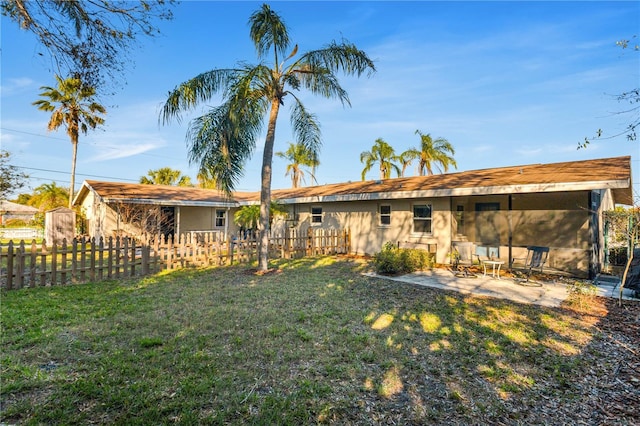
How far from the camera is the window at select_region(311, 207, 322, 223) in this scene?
1658cm

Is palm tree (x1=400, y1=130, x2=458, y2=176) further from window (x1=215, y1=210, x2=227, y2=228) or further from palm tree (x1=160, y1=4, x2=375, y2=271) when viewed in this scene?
palm tree (x1=160, y1=4, x2=375, y2=271)

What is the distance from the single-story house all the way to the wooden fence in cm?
101

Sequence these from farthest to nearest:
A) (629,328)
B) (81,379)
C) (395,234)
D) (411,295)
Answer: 1. (395,234)
2. (411,295)
3. (629,328)
4. (81,379)

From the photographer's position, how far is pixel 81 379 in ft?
10.7

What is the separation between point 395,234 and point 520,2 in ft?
27.3

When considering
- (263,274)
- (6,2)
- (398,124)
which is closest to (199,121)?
(263,274)

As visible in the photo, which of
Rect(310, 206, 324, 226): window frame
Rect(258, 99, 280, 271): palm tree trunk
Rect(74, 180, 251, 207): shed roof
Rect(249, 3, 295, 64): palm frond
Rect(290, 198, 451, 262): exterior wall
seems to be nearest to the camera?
Rect(249, 3, 295, 64): palm frond

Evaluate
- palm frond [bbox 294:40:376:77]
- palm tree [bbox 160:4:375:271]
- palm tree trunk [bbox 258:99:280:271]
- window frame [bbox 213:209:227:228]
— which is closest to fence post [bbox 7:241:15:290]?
palm tree [bbox 160:4:375:271]

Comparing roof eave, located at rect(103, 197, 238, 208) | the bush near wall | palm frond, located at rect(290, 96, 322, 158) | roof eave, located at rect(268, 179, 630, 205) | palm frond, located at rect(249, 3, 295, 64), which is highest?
palm frond, located at rect(249, 3, 295, 64)

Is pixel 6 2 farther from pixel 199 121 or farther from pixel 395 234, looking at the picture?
pixel 395 234

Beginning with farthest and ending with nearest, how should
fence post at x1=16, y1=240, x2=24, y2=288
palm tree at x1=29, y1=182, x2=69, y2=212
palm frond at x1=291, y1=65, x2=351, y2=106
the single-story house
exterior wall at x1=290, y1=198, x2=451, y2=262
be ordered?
palm tree at x1=29, y1=182, x2=69, y2=212
exterior wall at x1=290, y1=198, x2=451, y2=262
palm frond at x1=291, y1=65, x2=351, y2=106
the single-story house
fence post at x1=16, y1=240, x2=24, y2=288

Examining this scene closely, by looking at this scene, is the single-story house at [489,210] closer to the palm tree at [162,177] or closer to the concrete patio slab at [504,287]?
the concrete patio slab at [504,287]

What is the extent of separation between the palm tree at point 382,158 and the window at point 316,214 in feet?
41.1

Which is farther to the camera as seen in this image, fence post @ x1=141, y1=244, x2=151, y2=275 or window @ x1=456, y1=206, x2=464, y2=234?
window @ x1=456, y1=206, x2=464, y2=234
